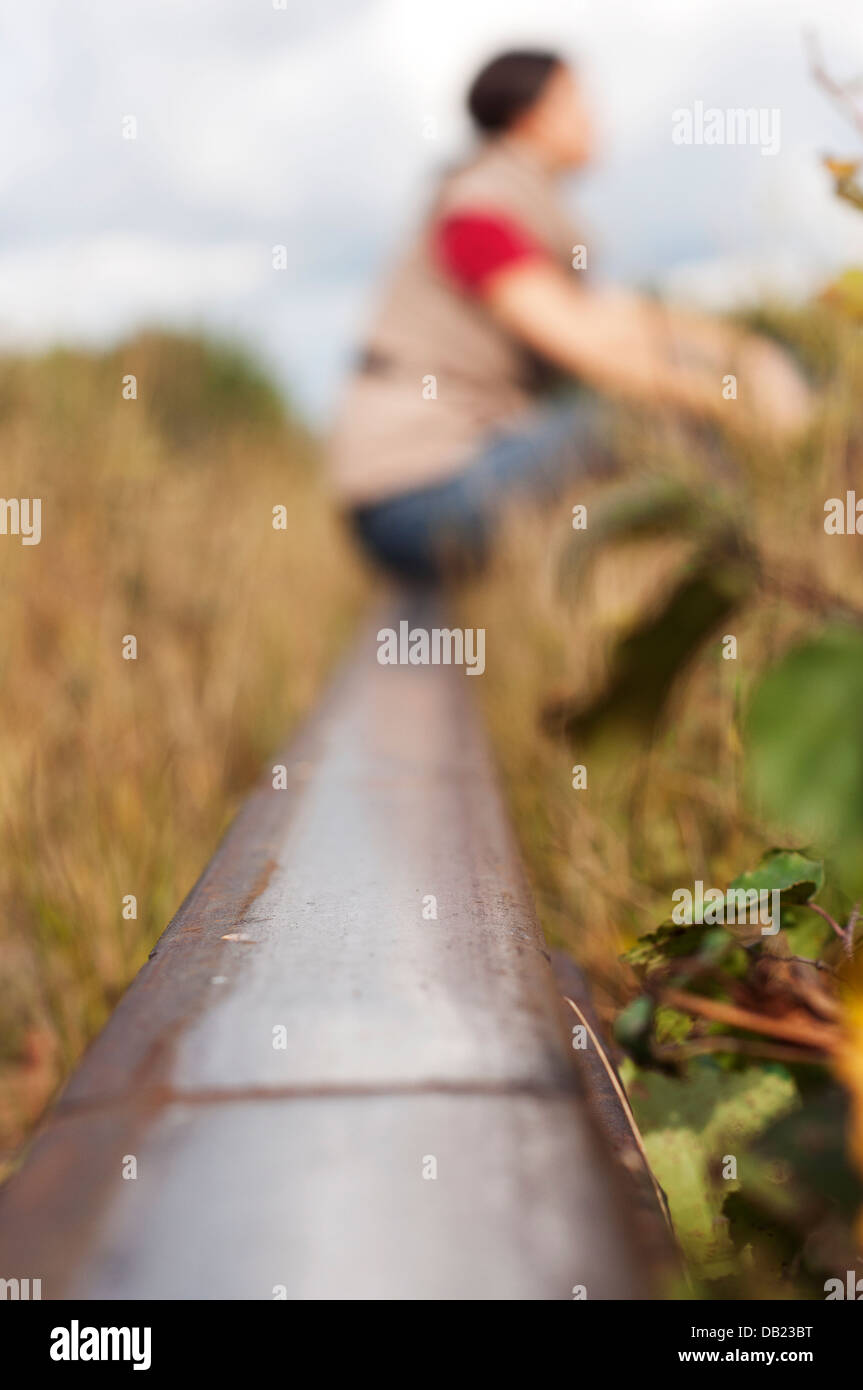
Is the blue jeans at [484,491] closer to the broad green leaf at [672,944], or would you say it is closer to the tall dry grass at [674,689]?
the tall dry grass at [674,689]

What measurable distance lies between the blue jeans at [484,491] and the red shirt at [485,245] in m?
0.45

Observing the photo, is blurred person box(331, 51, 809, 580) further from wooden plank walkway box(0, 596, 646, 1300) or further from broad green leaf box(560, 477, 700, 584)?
wooden plank walkway box(0, 596, 646, 1300)

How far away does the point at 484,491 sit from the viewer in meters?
3.33

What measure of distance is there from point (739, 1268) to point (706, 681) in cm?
108

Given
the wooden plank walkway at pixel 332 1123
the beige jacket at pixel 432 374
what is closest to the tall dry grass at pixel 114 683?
the beige jacket at pixel 432 374

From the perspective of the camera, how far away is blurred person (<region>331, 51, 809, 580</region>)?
9.91 feet

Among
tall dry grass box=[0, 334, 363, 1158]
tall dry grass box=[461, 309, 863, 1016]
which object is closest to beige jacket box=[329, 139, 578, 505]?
tall dry grass box=[0, 334, 363, 1158]

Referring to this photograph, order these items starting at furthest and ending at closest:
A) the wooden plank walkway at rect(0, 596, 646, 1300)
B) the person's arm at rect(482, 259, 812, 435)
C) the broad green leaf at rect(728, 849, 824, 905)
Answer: the person's arm at rect(482, 259, 812, 435) → the broad green leaf at rect(728, 849, 824, 905) → the wooden plank walkway at rect(0, 596, 646, 1300)

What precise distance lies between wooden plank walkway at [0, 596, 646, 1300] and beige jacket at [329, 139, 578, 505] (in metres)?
2.82

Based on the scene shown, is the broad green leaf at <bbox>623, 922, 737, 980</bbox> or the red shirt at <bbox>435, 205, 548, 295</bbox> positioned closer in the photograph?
the broad green leaf at <bbox>623, 922, 737, 980</bbox>

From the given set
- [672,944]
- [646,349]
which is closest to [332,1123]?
[672,944]

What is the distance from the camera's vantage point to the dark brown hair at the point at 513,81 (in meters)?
3.45

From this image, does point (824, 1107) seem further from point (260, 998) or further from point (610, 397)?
point (610, 397)
